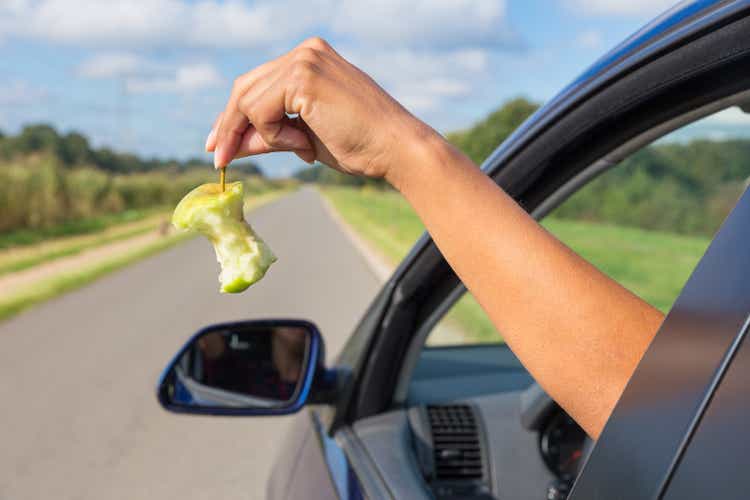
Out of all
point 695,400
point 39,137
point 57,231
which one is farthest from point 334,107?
point 39,137

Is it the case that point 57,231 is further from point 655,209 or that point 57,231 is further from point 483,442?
point 483,442

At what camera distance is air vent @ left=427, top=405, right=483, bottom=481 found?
7.02ft

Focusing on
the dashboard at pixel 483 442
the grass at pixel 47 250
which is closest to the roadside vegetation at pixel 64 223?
the grass at pixel 47 250

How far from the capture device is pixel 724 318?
82cm

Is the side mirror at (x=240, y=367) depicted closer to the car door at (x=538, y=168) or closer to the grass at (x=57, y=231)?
the car door at (x=538, y=168)

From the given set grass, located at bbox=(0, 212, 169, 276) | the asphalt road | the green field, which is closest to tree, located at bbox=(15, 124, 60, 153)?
grass, located at bbox=(0, 212, 169, 276)

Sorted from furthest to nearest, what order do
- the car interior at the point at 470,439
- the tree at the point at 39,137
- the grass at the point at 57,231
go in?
1. the tree at the point at 39,137
2. the grass at the point at 57,231
3. the car interior at the point at 470,439

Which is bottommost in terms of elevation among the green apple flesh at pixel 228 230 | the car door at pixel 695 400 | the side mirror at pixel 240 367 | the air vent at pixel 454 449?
the air vent at pixel 454 449

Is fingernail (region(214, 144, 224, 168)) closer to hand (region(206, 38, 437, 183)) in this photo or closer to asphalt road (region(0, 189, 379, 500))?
hand (region(206, 38, 437, 183))

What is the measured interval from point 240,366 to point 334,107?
1404 millimetres

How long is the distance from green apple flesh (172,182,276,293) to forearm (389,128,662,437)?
0.27m

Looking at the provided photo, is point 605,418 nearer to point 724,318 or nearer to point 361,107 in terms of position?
point 724,318

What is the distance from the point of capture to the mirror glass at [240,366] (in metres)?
2.24

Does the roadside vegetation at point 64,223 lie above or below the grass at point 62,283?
above
